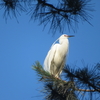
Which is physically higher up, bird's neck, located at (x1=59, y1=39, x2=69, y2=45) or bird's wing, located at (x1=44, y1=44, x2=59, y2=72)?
Answer: bird's neck, located at (x1=59, y1=39, x2=69, y2=45)

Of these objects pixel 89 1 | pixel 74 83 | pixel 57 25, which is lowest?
pixel 74 83

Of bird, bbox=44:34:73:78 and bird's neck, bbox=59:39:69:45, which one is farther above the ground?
bird's neck, bbox=59:39:69:45

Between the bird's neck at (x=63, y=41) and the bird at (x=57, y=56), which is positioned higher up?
the bird's neck at (x=63, y=41)

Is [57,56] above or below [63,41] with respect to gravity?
below

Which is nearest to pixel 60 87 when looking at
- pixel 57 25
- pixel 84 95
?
pixel 84 95

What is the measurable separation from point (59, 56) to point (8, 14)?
1.72 metres

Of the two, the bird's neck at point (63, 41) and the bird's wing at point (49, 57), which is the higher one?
the bird's neck at point (63, 41)

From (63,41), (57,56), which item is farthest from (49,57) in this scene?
(63,41)

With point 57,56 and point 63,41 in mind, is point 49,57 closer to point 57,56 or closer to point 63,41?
point 57,56

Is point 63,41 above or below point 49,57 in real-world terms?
above

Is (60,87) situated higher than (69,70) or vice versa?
(69,70)

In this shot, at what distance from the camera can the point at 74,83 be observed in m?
1.33

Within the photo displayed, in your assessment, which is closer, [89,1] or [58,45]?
[89,1]

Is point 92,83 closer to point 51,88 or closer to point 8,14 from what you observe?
point 51,88
